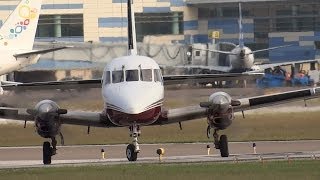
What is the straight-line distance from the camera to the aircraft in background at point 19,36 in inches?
2943

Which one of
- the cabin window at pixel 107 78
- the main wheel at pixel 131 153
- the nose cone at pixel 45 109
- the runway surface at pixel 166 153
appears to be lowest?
the runway surface at pixel 166 153

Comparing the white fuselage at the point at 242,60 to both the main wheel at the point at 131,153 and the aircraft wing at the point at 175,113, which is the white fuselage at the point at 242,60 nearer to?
the aircraft wing at the point at 175,113

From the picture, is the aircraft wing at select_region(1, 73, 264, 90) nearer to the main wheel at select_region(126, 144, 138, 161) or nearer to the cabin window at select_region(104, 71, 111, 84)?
the cabin window at select_region(104, 71, 111, 84)

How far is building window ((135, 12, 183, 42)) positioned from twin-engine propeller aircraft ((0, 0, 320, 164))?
72646 millimetres

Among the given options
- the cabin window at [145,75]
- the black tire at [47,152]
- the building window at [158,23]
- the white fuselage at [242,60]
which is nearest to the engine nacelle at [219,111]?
the cabin window at [145,75]

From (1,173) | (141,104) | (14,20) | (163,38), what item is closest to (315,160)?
(141,104)

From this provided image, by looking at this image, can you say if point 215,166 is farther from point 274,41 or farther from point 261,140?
point 274,41

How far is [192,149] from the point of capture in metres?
41.9

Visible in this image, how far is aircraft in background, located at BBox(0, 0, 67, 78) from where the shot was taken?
245 ft

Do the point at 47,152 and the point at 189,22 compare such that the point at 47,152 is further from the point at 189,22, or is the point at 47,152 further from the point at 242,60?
the point at 189,22

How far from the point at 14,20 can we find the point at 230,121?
152 ft

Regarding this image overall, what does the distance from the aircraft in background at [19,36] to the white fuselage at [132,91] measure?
39.8 m

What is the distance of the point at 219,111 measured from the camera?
113 feet

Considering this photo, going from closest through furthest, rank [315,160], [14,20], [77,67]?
1. [315,160]
2. [14,20]
3. [77,67]
